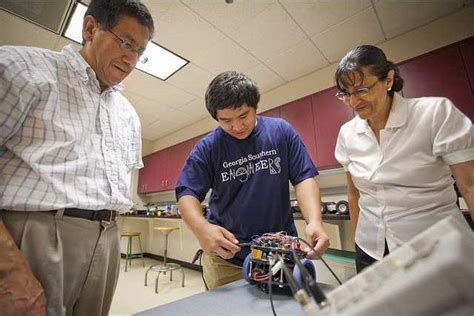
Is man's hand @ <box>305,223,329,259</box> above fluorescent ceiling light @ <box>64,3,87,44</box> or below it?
below

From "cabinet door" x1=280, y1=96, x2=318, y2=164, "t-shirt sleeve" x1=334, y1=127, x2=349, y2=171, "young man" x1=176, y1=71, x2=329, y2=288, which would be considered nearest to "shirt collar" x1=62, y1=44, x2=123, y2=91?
"young man" x1=176, y1=71, x2=329, y2=288

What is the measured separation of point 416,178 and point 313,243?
520 mm

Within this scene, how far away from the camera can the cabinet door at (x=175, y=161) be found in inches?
168

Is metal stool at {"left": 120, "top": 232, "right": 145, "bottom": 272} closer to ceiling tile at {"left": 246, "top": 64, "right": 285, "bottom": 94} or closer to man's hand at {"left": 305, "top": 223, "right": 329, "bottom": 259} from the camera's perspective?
ceiling tile at {"left": 246, "top": 64, "right": 285, "bottom": 94}

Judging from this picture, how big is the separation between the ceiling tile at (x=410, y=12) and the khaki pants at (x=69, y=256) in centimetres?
267

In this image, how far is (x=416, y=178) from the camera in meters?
0.92

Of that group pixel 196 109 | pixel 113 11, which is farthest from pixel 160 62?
pixel 113 11

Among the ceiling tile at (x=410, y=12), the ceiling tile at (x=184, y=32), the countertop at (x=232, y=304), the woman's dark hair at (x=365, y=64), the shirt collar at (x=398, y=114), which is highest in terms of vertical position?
the ceiling tile at (x=410, y=12)

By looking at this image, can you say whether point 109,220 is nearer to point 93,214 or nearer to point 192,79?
point 93,214

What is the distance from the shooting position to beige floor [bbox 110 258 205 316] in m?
2.46

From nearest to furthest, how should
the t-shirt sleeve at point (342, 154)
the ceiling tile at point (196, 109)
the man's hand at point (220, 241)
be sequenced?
the man's hand at point (220, 241) → the t-shirt sleeve at point (342, 154) → the ceiling tile at point (196, 109)

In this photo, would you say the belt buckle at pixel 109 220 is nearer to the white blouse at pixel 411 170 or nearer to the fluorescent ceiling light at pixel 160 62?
the white blouse at pixel 411 170

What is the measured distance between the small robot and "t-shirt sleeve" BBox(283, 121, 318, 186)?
0.36 metres

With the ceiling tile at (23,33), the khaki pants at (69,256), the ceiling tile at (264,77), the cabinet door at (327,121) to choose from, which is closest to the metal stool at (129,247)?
the ceiling tile at (23,33)
